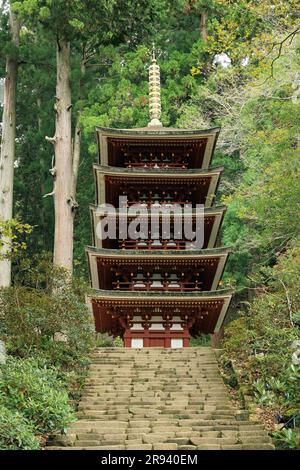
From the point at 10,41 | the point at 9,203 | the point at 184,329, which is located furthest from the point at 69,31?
the point at 184,329

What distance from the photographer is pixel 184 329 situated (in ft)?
53.8

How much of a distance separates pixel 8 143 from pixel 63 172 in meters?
1.85

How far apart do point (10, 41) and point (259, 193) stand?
8.93 m

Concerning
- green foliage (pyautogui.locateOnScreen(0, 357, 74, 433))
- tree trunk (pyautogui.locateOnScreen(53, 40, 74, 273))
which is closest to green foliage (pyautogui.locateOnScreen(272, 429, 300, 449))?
green foliage (pyautogui.locateOnScreen(0, 357, 74, 433))

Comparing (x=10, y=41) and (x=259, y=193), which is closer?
(x=259, y=193)

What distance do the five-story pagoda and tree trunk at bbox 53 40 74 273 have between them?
1105 mm

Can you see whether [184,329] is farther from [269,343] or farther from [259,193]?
[269,343]

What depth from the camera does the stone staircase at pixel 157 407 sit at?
793 cm

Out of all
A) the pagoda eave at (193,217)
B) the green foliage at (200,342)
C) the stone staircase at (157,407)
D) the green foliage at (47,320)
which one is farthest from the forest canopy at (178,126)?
the green foliage at (200,342)

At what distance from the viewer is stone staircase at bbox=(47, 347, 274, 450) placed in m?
7.93

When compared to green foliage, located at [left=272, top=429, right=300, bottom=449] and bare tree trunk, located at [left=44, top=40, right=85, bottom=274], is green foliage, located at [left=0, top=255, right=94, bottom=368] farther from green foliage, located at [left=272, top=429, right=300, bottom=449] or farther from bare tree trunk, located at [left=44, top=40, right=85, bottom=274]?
bare tree trunk, located at [left=44, top=40, right=85, bottom=274]
